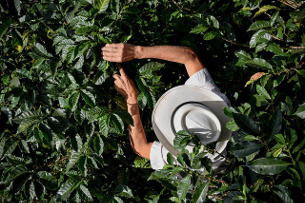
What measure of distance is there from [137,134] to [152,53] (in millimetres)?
665

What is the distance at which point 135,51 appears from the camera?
1971 mm

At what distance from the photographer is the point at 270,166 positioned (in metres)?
1.28

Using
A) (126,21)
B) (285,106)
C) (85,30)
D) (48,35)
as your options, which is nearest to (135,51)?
(126,21)

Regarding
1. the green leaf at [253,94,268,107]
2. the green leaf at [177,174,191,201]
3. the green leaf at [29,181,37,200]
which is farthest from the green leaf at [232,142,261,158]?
the green leaf at [29,181,37,200]

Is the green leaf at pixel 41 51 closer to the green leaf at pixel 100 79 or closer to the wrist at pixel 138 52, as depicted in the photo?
the green leaf at pixel 100 79

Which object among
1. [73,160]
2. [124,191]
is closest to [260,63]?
[124,191]

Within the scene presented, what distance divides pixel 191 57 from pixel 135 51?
1.58 ft

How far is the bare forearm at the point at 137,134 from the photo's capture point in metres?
2.13

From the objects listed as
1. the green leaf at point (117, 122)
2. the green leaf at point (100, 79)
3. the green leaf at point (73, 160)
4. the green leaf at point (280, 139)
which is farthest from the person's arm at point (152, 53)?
the green leaf at point (280, 139)

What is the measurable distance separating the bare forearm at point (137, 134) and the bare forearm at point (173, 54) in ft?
1.27

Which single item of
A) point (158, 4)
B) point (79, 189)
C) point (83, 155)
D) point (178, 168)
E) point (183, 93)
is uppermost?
point (158, 4)

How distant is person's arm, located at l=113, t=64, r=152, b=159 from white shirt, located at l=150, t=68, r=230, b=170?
0.07m

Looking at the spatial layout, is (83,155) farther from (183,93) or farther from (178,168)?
(183,93)

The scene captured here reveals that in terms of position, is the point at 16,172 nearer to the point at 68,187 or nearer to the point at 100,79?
the point at 68,187
